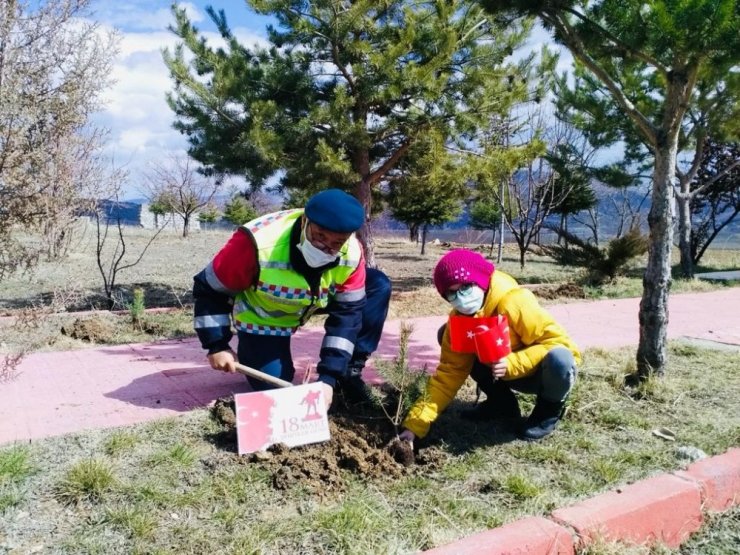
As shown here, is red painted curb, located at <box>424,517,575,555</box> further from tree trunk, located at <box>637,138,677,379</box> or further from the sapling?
tree trunk, located at <box>637,138,677,379</box>

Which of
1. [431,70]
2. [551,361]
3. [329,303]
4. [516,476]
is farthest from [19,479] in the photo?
[431,70]

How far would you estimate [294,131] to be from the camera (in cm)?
631

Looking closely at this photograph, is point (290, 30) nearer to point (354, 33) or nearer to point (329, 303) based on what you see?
point (354, 33)

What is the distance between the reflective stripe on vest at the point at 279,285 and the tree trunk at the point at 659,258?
1.76 metres

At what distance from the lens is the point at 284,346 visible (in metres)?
2.98

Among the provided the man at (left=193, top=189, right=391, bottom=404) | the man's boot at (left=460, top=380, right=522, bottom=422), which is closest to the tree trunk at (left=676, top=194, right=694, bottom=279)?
the man's boot at (left=460, top=380, right=522, bottom=422)

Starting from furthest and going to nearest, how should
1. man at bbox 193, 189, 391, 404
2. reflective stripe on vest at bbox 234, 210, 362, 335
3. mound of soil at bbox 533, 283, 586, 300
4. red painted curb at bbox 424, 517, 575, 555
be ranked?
1. mound of soil at bbox 533, 283, 586, 300
2. reflective stripe on vest at bbox 234, 210, 362, 335
3. man at bbox 193, 189, 391, 404
4. red painted curb at bbox 424, 517, 575, 555

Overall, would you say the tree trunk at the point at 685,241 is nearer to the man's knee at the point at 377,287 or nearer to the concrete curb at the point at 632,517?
the man's knee at the point at 377,287

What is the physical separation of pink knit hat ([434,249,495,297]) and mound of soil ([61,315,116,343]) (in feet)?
10.5

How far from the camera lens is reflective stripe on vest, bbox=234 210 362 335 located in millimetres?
2674

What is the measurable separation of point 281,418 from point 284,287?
576 mm

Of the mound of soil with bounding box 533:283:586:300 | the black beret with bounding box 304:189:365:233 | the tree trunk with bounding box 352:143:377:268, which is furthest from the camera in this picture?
the mound of soil with bounding box 533:283:586:300

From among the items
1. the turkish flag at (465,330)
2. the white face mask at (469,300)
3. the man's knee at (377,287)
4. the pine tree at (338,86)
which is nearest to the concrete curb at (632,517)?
the turkish flag at (465,330)

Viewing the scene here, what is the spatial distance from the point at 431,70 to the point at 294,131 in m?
1.53
